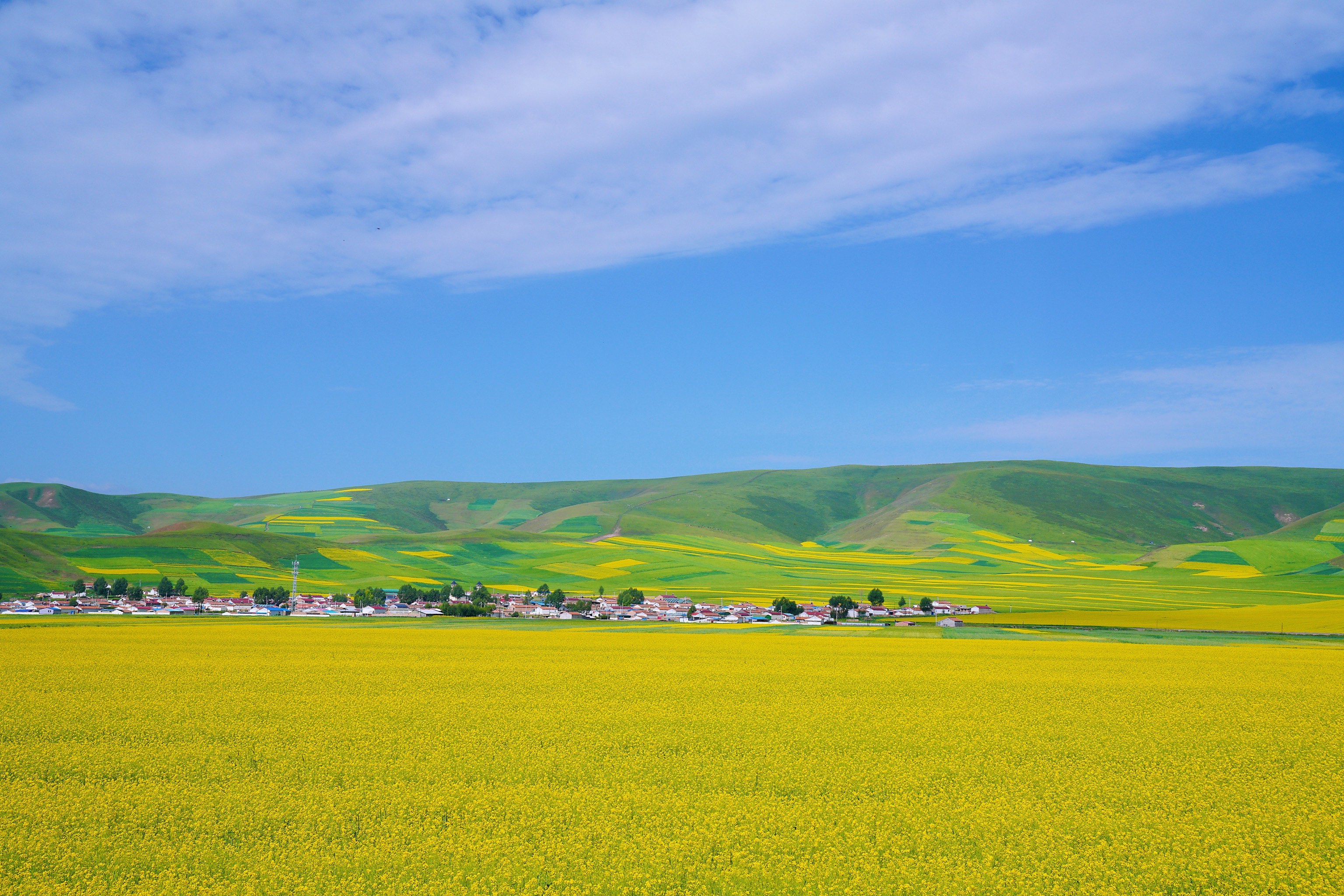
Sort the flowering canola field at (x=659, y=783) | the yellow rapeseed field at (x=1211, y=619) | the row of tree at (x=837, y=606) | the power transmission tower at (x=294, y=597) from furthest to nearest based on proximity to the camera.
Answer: the row of tree at (x=837, y=606) → the power transmission tower at (x=294, y=597) → the yellow rapeseed field at (x=1211, y=619) → the flowering canola field at (x=659, y=783)

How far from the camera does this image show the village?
2968 inches

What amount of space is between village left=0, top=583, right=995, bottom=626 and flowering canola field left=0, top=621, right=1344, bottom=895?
4522cm

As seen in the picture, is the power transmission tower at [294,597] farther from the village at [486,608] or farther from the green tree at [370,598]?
the green tree at [370,598]

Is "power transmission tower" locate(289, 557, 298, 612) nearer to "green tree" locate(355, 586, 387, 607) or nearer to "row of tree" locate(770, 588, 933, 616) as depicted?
"green tree" locate(355, 586, 387, 607)

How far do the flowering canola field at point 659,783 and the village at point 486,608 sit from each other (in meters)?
45.2

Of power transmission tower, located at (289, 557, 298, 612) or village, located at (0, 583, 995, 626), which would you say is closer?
village, located at (0, 583, 995, 626)

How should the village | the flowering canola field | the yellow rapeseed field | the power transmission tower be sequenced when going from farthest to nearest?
1. the power transmission tower
2. the village
3. the yellow rapeseed field
4. the flowering canola field

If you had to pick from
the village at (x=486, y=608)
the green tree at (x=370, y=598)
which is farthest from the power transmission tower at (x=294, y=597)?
the green tree at (x=370, y=598)

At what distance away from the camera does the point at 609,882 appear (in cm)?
1145

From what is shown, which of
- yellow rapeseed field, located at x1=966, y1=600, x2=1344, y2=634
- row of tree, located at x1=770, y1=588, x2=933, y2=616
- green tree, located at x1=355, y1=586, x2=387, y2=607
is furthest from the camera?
green tree, located at x1=355, y1=586, x2=387, y2=607

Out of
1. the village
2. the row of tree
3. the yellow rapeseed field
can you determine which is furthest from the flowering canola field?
the row of tree

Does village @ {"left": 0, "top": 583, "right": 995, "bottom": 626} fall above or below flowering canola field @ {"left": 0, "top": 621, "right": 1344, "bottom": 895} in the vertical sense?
below

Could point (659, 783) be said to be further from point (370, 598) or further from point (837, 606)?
point (370, 598)

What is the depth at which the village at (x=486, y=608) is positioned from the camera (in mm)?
75375
